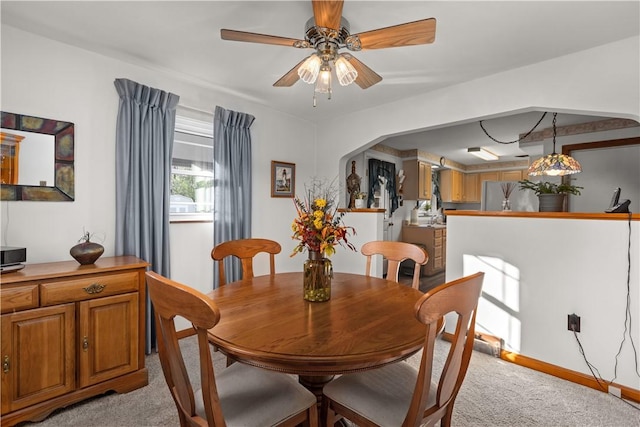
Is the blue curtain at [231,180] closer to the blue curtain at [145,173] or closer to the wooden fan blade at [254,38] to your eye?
the blue curtain at [145,173]

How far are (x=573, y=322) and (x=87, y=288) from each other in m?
3.40

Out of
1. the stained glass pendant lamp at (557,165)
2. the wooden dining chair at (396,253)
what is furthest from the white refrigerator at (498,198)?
the wooden dining chair at (396,253)

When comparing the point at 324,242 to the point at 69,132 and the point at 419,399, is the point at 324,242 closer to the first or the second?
the point at 419,399

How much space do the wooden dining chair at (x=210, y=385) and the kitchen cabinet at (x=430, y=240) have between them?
4.93 m

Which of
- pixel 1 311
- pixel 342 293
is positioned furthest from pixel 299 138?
pixel 1 311

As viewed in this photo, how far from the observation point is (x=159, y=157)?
2.71 meters

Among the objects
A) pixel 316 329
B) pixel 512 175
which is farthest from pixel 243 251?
pixel 512 175

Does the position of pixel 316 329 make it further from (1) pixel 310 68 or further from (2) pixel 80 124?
(2) pixel 80 124

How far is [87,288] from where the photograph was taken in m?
1.94

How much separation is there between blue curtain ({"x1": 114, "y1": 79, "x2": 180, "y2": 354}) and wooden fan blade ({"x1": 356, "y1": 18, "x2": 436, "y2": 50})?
1.95m

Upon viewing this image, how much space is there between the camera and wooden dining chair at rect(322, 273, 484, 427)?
0.99 metres

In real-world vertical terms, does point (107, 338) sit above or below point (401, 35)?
below

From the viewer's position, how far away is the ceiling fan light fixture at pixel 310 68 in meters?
1.77

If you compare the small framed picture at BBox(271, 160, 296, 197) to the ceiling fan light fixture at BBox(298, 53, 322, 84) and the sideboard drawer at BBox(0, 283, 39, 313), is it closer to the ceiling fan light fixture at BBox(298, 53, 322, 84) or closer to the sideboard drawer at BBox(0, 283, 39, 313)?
the ceiling fan light fixture at BBox(298, 53, 322, 84)
